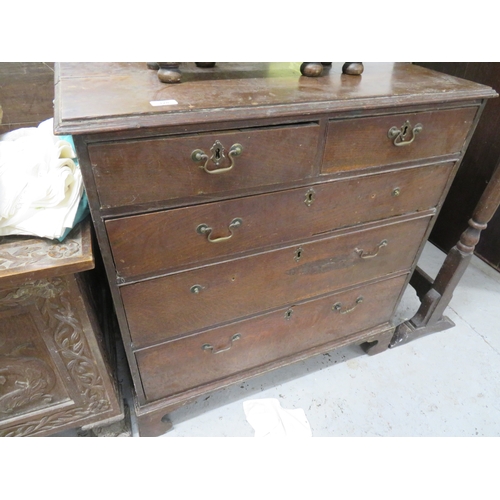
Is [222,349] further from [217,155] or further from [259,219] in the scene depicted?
[217,155]

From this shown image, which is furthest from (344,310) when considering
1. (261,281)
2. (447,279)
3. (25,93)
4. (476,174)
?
(25,93)

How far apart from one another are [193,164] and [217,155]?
53mm

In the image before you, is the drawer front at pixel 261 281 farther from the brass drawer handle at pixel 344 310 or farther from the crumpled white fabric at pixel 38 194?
the crumpled white fabric at pixel 38 194

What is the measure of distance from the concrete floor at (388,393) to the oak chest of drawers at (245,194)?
6.7 inches

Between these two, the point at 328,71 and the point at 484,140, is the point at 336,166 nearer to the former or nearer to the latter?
the point at 328,71

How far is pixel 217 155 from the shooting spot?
751 millimetres

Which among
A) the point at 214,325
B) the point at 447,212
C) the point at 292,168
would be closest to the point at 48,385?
the point at 214,325

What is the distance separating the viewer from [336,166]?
35.3 inches

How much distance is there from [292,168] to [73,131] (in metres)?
0.46

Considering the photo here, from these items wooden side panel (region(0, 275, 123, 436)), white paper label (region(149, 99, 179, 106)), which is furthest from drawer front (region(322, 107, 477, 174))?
wooden side panel (region(0, 275, 123, 436))

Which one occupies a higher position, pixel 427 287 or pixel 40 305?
pixel 40 305

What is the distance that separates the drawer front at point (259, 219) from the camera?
0.80 meters

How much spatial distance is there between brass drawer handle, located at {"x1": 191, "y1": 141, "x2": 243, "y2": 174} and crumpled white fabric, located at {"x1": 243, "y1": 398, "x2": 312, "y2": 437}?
94cm

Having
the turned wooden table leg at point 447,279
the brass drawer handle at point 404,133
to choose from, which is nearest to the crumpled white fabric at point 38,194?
the brass drawer handle at point 404,133
